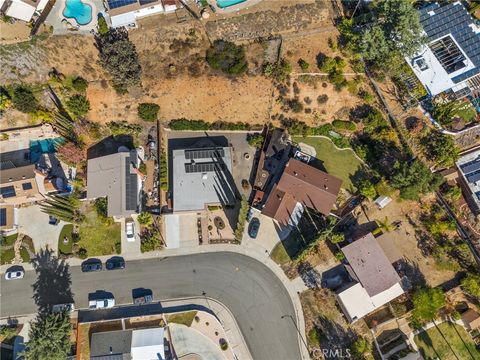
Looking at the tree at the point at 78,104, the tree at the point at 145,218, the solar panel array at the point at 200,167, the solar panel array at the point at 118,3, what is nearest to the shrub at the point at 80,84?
the tree at the point at 78,104

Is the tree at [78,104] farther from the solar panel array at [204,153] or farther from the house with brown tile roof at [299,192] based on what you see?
the house with brown tile roof at [299,192]

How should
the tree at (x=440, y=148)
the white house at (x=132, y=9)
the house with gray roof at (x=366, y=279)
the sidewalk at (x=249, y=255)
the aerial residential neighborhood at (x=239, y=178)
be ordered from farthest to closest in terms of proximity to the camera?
the white house at (x=132, y=9) → the sidewalk at (x=249, y=255) → the tree at (x=440, y=148) → the aerial residential neighborhood at (x=239, y=178) → the house with gray roof at (x=366, y=279)

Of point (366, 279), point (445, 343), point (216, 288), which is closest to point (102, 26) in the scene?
point (216, 288)

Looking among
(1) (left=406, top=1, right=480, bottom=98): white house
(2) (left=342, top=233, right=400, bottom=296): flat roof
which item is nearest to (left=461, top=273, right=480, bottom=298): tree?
(2) (left=342, top=233, right=400, bottom=296): flat roof

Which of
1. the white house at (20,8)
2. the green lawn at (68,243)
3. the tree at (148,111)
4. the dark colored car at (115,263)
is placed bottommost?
the dark colored car at (115,263)

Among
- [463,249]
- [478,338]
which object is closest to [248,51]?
[463,249]

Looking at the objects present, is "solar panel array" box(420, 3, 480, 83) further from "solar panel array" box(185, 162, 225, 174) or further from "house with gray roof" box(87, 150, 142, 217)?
"house with gray roof" box(87, 150, 142, 217)

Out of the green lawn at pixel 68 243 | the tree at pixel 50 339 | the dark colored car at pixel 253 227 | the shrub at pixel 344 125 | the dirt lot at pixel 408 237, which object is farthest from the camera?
the green lawn at pixel 68 243
